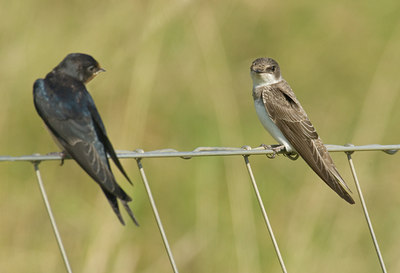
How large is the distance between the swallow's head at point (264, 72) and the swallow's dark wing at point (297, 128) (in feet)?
0.23

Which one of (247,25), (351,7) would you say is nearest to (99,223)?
(247,25)

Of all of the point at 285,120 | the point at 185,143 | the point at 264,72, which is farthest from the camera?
the point at 185,143

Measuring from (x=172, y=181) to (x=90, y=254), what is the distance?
49.3 inches

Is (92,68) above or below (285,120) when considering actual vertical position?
above

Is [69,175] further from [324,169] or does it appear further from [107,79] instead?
[324,169]

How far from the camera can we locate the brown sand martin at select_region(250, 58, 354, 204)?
156 inches

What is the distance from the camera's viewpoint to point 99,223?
13.8 ft

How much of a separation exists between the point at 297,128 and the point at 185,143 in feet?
4.99

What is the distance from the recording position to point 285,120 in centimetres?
423

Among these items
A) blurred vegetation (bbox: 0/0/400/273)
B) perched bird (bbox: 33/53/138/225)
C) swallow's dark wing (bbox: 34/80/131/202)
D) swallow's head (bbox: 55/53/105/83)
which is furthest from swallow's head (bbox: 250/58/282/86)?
swallow's dark wing (bbox: 34/80/131/202)

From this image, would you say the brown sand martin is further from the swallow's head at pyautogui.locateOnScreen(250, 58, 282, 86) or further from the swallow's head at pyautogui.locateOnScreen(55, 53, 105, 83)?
the swallow's head at pyautogui.locateOnScreen(55, 53, 105, 83)

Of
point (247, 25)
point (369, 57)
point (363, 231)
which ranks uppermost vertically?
point (247, 25)

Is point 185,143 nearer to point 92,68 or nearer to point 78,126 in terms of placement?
point 92,68

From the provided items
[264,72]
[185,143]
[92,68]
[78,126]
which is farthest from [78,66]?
[185,143]
